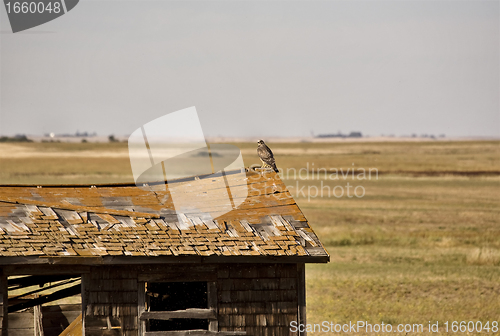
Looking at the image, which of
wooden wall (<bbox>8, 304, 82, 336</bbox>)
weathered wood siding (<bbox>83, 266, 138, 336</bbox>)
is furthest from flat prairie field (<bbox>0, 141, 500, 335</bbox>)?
weathered wood siding (<bbox>83, 266, 138, 336</bbox>)

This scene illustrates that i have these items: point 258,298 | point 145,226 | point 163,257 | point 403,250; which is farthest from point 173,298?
point 403,250

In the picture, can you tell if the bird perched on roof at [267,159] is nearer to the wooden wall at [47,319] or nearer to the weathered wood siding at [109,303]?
the weathered wood siding at [109,303]

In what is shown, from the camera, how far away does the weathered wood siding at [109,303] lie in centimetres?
916

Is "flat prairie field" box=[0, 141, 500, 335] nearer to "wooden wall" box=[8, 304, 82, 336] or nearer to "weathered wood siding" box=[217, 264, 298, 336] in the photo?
"weathered wood siding" box=[217, 264, 298, 336]

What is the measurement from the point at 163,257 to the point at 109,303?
1.12 meters

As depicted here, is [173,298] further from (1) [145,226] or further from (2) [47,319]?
(1) [145,226]

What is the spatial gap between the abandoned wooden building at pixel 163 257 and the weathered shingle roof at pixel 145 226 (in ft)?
0.05

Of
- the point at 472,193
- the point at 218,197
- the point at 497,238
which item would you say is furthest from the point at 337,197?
the point at 218,197

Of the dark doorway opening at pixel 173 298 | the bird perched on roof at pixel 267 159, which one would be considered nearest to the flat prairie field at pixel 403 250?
the dark doorway opening at pixel 173 298

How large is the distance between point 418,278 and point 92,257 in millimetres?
15295

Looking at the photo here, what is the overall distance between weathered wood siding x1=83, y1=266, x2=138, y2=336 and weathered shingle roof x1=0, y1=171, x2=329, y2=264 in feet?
1.64

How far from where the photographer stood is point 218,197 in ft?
35.6

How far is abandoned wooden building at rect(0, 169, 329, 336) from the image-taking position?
9.02 m

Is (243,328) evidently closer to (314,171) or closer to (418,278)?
(418,278)
